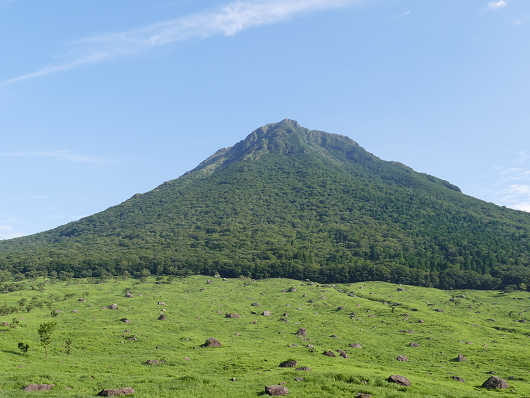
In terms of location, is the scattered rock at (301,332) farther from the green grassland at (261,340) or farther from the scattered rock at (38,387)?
the scattered rock at (38,387)

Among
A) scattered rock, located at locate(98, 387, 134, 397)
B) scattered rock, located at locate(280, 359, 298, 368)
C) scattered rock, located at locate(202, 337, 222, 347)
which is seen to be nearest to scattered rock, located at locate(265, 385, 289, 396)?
scattered rock, located at locate(98, 387, 134, 397)

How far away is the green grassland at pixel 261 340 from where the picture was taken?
42.8m

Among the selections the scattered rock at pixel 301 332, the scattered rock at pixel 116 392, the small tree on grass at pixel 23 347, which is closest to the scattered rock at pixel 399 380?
the scattered rock at pixel 116 392

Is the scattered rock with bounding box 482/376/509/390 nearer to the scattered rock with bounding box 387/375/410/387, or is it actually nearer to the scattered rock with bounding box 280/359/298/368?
the scattered rock with bounding box 387/375/410/387

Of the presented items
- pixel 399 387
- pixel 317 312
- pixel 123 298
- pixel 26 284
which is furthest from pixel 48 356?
pixel 26 284

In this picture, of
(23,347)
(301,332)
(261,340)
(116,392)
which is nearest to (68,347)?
(23,347)

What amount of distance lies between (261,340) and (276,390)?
43292 mm

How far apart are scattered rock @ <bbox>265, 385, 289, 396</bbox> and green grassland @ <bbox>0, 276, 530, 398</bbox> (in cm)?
109

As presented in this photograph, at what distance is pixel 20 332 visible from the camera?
73.8 meters

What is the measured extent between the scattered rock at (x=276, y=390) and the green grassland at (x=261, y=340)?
1.09 metres

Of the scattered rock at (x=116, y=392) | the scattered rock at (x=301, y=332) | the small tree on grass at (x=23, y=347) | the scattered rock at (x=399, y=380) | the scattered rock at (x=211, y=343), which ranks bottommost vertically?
the scattered rock at (x=301, y=332)

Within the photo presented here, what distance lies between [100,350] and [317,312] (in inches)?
2649

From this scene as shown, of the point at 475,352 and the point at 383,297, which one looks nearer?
the point at 475,352

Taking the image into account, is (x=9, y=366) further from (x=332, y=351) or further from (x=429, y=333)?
(x=429, y=333)
